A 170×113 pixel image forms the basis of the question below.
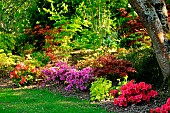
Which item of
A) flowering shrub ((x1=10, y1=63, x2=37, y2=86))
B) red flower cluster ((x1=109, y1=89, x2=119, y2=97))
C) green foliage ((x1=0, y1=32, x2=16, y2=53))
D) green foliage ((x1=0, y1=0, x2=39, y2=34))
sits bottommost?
red flower cluster ((x1=109, y1=89, x2=119, y2=97))

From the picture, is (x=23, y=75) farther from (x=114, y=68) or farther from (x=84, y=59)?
(x=114, y=68)

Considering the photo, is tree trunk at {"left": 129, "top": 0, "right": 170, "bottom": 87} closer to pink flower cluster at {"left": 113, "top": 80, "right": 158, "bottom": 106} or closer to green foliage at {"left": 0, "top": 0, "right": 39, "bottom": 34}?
pink flower cluster at {"left": 113, "top": 80, "right": 158, "bottom": 106}

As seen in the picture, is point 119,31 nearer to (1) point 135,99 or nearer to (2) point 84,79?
(2) point 84,79

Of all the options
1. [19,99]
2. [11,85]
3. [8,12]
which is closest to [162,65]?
[19,99]

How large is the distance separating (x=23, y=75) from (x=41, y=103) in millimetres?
4435

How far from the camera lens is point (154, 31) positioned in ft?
30.0

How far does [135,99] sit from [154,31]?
1877 mm

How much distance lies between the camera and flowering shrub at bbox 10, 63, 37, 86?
14.7 metres

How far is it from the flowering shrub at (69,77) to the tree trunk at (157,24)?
3658mm

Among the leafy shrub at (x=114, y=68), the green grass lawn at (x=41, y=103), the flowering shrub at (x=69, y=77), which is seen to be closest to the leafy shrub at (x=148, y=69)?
the leafy shrub at (x=114, y=68)

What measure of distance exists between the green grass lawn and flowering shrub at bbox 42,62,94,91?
836 mm

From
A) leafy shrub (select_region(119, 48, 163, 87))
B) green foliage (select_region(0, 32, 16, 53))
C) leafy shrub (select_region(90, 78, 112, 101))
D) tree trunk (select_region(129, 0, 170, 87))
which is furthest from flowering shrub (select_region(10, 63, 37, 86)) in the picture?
tree trunk (select_region(129, 0, 170, 87))

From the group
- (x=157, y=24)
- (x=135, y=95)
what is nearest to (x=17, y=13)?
(x=135, y=95)

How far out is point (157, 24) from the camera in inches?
357
